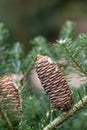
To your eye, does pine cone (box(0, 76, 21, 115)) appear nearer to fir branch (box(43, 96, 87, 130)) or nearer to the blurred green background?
fir branch (box(43, 96, 87, 130))

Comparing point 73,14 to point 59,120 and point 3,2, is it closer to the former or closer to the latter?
point 3,2

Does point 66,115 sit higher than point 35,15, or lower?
lower

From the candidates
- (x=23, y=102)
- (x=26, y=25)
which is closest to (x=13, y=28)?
(x=26, y=25)

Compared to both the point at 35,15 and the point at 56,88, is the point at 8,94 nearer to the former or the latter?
the point at 56,88

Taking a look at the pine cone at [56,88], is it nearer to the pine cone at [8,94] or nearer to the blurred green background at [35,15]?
the pine cone at [8,94]

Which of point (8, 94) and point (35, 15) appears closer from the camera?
point (8, 94)

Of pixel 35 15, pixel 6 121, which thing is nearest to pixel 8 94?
pixel 6 121
